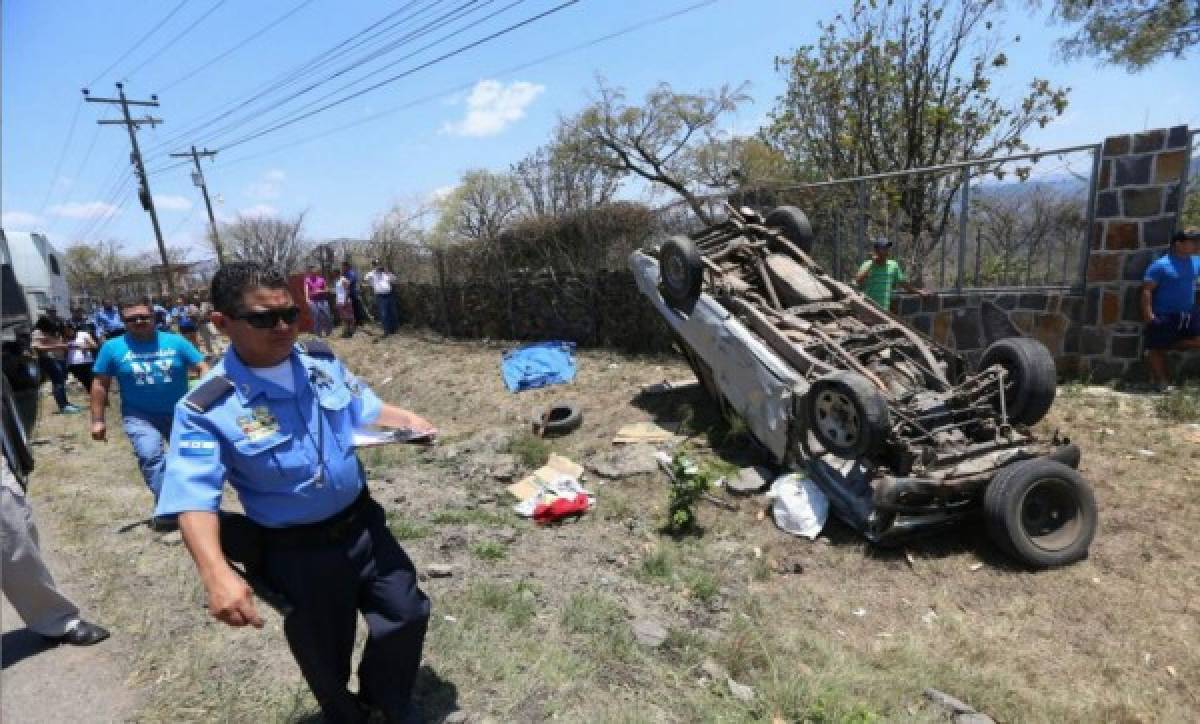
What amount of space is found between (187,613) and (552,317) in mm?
8451

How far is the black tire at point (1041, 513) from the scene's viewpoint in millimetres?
4098

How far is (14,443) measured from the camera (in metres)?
3.56

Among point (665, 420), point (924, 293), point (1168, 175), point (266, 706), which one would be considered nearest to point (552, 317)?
point (665, 420)

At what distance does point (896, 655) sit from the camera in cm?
344

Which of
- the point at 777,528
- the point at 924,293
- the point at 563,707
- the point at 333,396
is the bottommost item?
the point at 777,528

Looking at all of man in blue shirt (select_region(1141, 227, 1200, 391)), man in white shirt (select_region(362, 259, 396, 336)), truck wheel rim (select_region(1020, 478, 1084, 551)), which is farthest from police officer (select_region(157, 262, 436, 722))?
man in white shirt (select_region(362, 259, 396, 336))

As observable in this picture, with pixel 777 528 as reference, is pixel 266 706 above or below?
above

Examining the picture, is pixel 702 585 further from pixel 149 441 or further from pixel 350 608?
pixel 149 441

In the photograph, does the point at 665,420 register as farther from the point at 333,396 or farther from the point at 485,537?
the point at 333,396

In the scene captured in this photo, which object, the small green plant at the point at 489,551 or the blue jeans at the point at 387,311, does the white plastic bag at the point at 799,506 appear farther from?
the blue jeans at the point at 387,311

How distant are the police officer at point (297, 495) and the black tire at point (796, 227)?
5.48m

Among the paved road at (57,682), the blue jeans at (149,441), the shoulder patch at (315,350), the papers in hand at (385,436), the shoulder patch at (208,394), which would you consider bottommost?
the paved road at (57,682)

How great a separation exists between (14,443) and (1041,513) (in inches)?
234

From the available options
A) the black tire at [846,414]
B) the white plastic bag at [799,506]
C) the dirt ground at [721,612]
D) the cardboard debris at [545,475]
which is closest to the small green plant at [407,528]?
the dirt ground at [721,612]
